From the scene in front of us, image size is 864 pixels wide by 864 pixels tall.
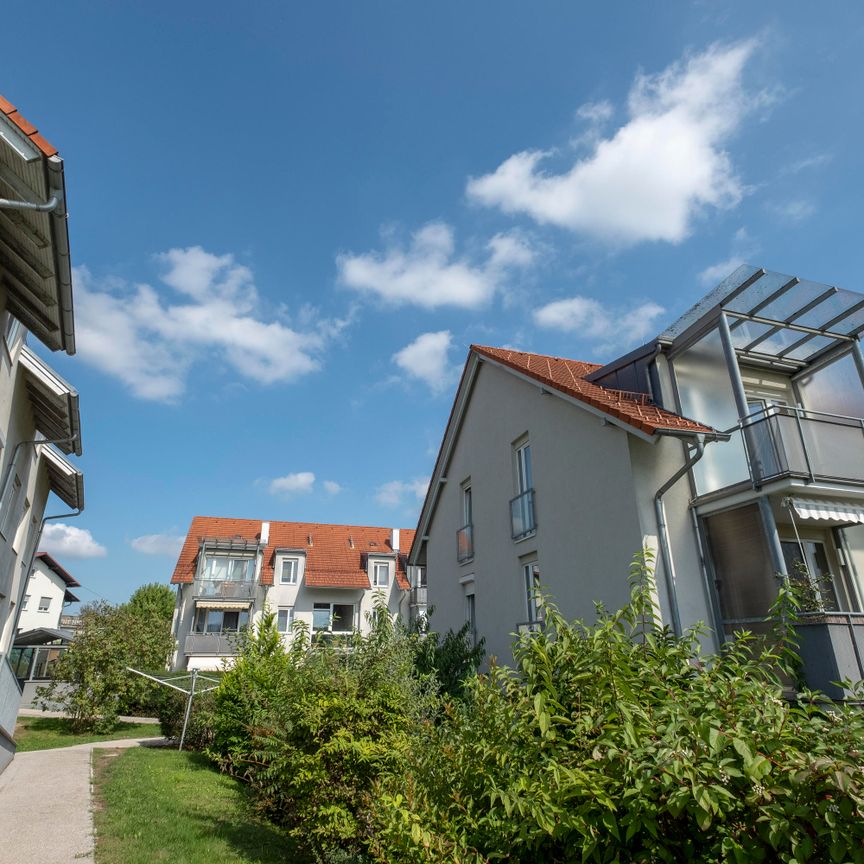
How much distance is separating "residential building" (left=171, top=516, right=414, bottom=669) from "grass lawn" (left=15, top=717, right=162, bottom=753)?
45.8 ft

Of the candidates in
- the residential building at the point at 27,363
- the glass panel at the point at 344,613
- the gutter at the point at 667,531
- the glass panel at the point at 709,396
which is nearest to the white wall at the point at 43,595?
the glass panel at the point at 344,613

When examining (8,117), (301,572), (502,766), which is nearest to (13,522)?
(8,117)

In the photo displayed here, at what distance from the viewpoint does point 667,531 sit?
1016cm

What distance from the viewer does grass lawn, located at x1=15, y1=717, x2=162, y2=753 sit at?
16125mm

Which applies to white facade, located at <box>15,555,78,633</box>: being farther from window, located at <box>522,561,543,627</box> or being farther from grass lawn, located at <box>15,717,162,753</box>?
window, located at <box>522,561,543,627</box>

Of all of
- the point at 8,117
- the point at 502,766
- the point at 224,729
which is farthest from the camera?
the point at 224,729

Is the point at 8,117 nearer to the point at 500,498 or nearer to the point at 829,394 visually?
the point at 500,498

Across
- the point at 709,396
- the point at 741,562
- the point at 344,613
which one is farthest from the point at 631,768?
the point at 344,613

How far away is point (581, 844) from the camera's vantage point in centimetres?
267

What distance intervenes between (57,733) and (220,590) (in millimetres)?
18811

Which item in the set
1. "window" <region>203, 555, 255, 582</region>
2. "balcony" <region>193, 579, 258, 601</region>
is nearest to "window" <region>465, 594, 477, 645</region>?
"balcony" <region>193, 579, 258, 601</region>

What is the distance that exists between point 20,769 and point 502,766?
12.7 m

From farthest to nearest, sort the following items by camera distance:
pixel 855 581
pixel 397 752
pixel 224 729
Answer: pixel 224 729 → pixel 855 581 → pixel 397 752

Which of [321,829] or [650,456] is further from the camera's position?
[650,456]
